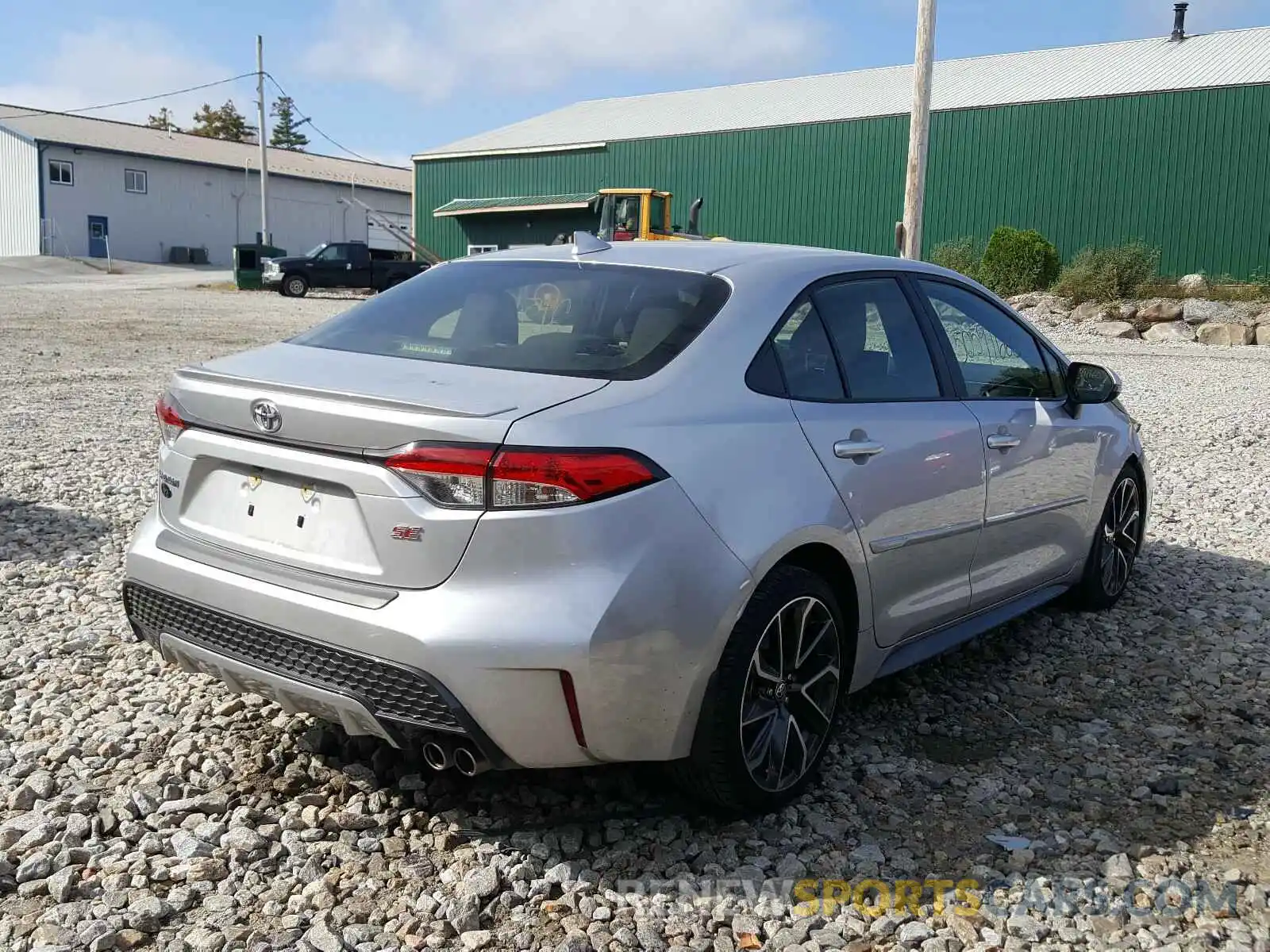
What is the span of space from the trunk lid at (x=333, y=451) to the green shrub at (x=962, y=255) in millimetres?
23132

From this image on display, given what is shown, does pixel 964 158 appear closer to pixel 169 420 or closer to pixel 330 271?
pixel 330 271

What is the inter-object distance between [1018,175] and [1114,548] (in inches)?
982

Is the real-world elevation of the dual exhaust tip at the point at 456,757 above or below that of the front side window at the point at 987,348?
below

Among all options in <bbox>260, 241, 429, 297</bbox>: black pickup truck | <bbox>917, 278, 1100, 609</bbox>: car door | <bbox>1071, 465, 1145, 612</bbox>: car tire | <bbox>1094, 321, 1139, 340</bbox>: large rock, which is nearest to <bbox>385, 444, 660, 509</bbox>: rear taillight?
<bbox>917, 278, 1100, 609</bbox>: car door

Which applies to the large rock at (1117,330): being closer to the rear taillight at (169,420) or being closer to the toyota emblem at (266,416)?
the rear taillight at (169,420)

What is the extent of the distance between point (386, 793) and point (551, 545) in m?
1.15

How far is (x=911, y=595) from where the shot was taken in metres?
3.94

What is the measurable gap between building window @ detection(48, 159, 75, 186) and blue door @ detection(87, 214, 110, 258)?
1.60 m

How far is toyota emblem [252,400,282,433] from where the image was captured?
310 cm

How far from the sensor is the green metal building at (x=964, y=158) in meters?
26.1

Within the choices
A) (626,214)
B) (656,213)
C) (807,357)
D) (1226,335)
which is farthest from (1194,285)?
(807,357)

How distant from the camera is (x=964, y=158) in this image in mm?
29188

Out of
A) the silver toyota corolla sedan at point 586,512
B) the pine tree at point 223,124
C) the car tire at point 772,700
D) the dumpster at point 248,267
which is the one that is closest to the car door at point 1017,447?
the silver toyota corolla sedan at point 586,512

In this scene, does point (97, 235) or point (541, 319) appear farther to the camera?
point (97, 235)
